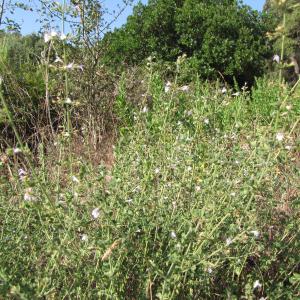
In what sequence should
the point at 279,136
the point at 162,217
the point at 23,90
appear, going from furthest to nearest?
the point at 23,90 < the point at 162,217 < the point at 279,136

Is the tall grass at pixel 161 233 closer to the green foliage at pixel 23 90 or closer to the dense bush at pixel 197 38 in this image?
the green foliage at pixel 23 90

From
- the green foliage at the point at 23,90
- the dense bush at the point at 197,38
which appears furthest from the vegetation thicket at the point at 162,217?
the dense bush at the point at 197,38

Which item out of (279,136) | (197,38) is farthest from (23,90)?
(197,38)

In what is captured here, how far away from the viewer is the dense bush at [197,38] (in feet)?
34.9

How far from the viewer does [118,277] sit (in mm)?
1927

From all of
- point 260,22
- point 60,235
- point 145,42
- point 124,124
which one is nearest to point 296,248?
point 60,235

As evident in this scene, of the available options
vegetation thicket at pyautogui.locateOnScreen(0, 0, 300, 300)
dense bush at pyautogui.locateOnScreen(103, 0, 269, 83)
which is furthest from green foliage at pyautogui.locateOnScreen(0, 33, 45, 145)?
dense bush at pyautogui.locateOnScreen(103, 0, 269, 83)

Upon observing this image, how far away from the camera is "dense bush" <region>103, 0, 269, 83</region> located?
10.6 m

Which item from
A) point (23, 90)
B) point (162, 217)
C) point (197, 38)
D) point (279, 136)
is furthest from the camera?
point (197, 38)

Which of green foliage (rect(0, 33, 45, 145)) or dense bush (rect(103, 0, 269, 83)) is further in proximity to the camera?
dense bush (rect(103, 0, 269, 83))

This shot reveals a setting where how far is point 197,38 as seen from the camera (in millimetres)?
10969

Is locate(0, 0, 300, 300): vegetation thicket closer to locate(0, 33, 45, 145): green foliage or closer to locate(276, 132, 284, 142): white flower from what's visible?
locate(276, 132, 284, 142): white flower

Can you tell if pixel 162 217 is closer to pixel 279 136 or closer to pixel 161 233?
pixel 161 233

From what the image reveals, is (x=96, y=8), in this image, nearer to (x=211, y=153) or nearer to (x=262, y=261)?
(x=211, y=153)
